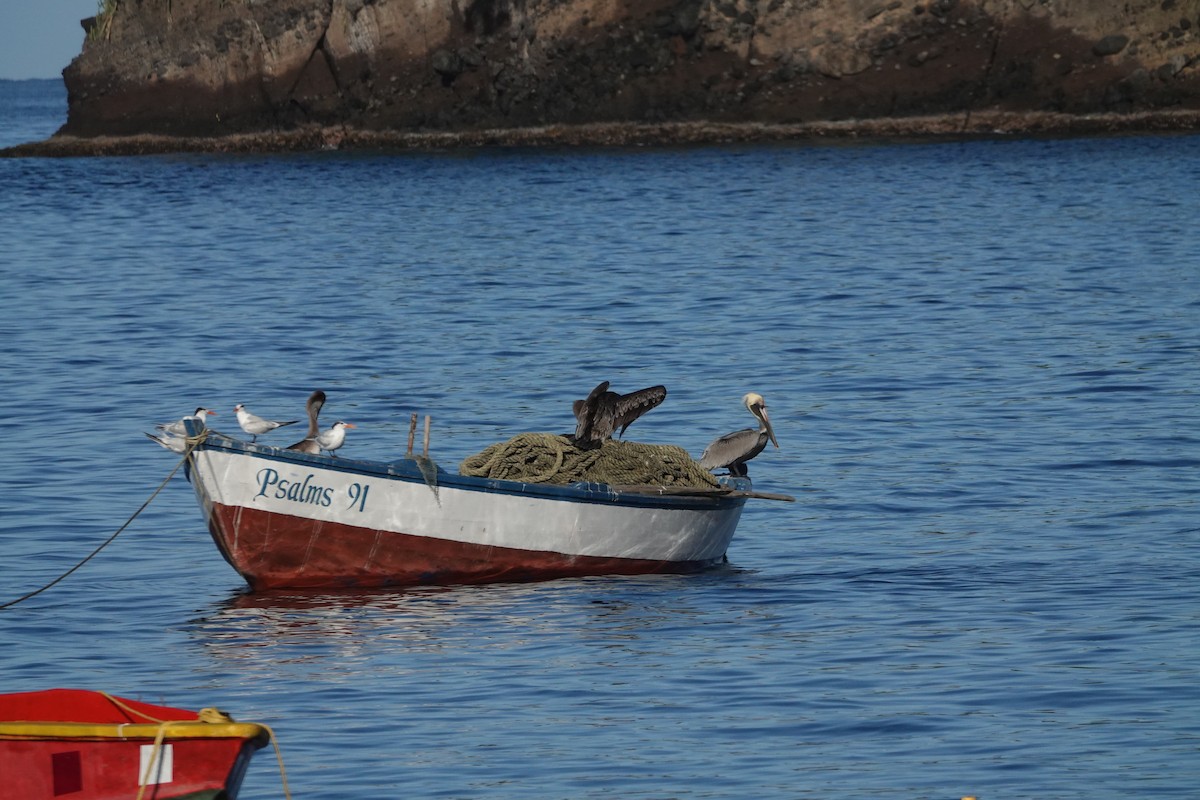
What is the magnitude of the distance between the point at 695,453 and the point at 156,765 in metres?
13.7

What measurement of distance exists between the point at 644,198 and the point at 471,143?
19.9 metres

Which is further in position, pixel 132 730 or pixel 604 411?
pixel 604 411

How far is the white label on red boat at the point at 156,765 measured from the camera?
8547 millimetres

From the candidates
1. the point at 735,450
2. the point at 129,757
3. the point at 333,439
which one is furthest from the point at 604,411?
the point at 129,757

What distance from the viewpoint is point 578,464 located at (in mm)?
16281

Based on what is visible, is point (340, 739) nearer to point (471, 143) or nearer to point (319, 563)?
point (319, 563)

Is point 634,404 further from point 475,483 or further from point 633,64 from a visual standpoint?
point 633,64

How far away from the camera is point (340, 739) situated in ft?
38.3

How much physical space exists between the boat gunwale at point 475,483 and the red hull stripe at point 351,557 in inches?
20.7

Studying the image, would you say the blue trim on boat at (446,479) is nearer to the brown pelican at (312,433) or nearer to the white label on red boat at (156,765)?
the brown pelican at (312,433)

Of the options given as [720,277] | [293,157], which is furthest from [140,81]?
[720,277]

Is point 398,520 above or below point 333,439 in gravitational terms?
below

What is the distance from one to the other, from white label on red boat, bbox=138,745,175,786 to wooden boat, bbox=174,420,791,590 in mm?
6765

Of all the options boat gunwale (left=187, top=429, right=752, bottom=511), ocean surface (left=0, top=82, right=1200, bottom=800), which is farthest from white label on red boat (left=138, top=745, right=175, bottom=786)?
boat gunwale (left=187, top=429, right=752, bottom=511)
